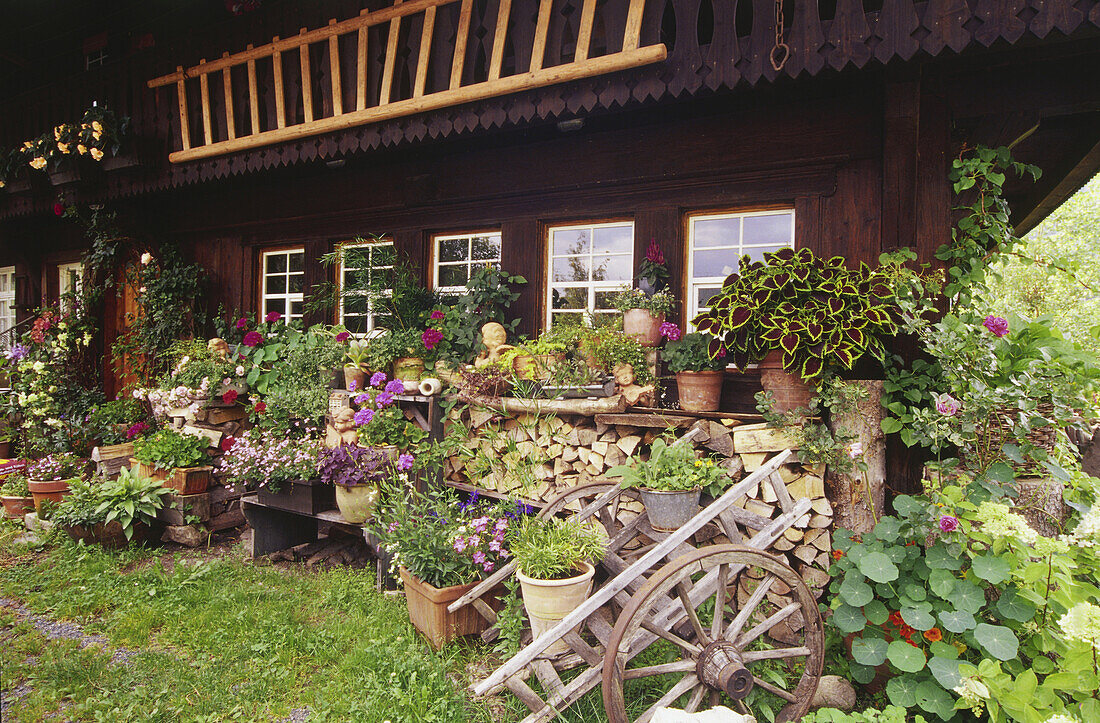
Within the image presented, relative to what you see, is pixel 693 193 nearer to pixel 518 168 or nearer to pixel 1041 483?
pixel 518 168

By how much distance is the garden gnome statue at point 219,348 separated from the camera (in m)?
6.58

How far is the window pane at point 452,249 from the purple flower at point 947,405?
14.4 ft

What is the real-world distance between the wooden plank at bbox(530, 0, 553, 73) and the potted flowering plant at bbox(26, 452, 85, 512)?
231 inches

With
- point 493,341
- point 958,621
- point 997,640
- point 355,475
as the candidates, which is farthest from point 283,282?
point 997,640

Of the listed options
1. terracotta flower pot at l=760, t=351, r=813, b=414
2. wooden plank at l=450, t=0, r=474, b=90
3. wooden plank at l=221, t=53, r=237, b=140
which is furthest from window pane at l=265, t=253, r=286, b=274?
terracotta flower pot at l=760, t=351, r=813, b=414

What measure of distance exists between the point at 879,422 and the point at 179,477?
5.91m

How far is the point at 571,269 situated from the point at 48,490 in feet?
18.9

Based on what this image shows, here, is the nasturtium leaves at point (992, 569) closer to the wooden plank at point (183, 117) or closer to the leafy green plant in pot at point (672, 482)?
the leafy green plant in pot at point (672, 482)

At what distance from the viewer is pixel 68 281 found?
9281 mm

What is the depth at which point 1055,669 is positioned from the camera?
2660 millimetres

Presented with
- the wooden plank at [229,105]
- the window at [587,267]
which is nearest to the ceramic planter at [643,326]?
the window at [587,267]

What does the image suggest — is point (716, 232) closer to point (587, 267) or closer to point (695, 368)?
point (587, 267)

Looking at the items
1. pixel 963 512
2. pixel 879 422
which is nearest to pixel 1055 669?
pixel 963 512

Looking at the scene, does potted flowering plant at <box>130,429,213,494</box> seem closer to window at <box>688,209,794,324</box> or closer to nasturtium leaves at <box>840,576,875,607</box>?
window at <box>688,209,794,324</box>
